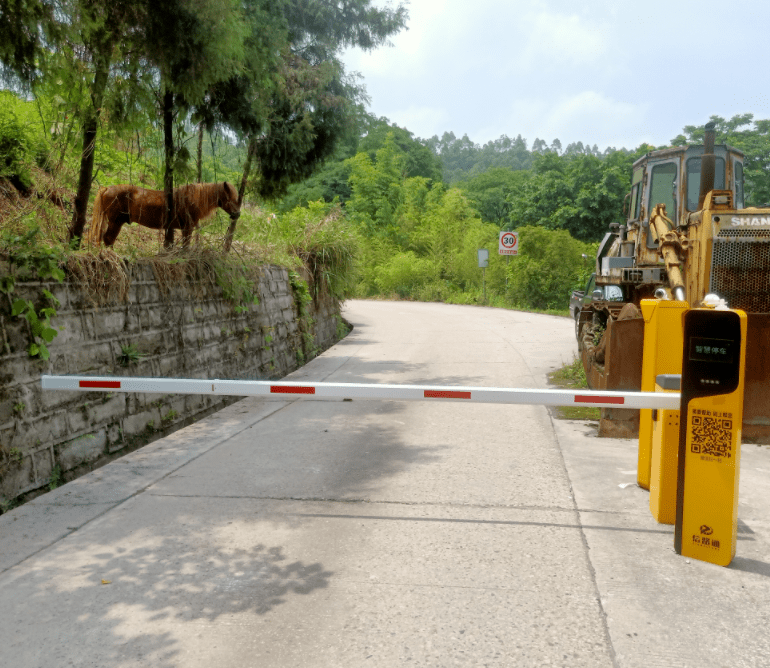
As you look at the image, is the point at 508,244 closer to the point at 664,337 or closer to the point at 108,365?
the point at 108,365

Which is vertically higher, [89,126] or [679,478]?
[89,126]

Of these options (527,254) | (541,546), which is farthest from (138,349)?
(527,254)

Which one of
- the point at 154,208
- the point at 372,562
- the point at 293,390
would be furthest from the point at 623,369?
the point at 154,208

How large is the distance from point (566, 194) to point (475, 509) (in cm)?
4451

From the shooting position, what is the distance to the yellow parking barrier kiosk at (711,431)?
405 centimetres

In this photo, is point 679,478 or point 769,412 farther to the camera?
point 769,412

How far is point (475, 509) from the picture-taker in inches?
200

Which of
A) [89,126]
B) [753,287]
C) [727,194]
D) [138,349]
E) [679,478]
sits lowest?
[679,478]

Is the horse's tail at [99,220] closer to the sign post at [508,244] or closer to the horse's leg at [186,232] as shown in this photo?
the horse's leg at [186,232]

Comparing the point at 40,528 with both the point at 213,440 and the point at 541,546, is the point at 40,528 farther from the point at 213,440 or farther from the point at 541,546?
the point at 541,546

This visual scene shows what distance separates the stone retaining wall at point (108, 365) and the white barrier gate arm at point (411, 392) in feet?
2.01

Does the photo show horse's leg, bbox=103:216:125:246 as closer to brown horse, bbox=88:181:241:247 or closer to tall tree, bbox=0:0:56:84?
brown horse, bbox=88:181:241:247

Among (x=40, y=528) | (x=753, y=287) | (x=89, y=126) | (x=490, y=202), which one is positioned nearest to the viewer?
(x=40, y=528)

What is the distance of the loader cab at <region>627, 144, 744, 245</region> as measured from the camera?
1033 cm
